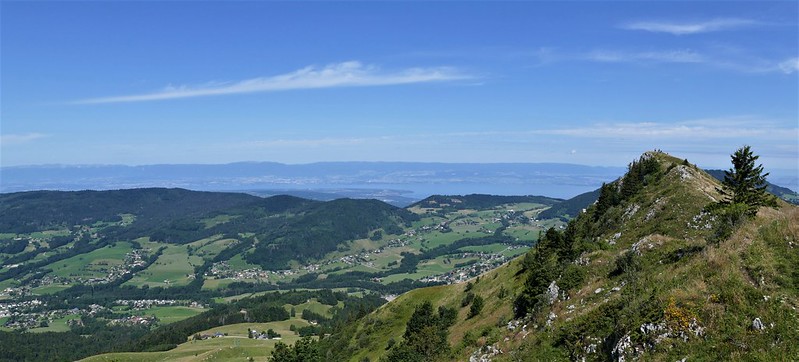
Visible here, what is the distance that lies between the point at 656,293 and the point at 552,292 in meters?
17.1

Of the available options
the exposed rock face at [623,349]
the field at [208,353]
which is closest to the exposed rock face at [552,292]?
the exposed rock face at [623,349]

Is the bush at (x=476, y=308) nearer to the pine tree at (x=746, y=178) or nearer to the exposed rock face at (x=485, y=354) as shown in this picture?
the exposed rock face at (x=485, y=354)

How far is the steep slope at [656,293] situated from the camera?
850 inches

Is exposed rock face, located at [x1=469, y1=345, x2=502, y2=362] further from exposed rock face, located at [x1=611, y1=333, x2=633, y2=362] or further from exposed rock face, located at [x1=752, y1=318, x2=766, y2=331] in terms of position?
exposed rock face, located at [x1=752, y1=318, x2=766, y2=331]

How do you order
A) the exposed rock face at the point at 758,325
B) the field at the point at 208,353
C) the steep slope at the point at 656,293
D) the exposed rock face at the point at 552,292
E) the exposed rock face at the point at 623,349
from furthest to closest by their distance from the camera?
the field at the point at 208,353
the exposed rock face at the point at 552,292
the exposed rock face at the point at 623,349
the steep slope at the point at 656,293
the exposed rock face at the point at 758,325

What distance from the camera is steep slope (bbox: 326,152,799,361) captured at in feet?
70.8

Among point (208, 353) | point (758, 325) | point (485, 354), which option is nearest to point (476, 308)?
point (485, 354)

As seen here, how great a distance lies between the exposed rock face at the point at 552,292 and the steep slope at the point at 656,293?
14cm

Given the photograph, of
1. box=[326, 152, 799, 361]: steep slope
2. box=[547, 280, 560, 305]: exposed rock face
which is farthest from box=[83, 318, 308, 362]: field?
box=[547, 280, 560, 305]: exposed rock face

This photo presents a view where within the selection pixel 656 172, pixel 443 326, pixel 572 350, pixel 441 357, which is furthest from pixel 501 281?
pixel 572 350

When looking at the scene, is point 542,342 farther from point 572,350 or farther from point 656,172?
point 656,172

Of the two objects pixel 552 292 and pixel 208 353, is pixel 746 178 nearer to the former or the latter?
pixel 552 292

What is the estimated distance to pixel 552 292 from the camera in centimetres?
4284

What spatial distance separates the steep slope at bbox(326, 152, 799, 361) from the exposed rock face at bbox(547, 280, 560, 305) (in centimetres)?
14
